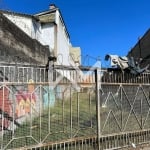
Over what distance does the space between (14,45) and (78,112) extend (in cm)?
584

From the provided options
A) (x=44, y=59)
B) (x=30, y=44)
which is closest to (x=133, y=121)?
(x=30, y=44)

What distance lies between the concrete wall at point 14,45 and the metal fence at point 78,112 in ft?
4.64

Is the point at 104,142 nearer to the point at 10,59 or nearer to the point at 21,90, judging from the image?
the point at 21,90

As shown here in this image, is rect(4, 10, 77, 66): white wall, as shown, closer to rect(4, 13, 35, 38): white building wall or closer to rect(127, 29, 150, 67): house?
rect(4, 13, 35, 38): white building wall

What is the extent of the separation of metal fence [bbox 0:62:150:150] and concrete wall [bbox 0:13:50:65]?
142 cm

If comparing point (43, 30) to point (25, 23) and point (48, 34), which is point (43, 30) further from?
point (25, 23)

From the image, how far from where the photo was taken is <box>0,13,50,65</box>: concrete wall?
1181 cm

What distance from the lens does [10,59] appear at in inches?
464

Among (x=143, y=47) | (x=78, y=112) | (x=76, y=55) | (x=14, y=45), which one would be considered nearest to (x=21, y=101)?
(x=78, y=112)

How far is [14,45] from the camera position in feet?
43.7

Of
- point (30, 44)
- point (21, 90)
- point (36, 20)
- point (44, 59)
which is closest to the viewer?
point (21, 90)

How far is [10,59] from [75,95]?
3.80 metres

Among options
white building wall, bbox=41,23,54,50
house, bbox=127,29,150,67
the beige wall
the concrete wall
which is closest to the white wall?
white building wall, bbox=41,23,54,50

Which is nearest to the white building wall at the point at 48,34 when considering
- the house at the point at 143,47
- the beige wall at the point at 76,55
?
the beige wall at the point at 76,55
